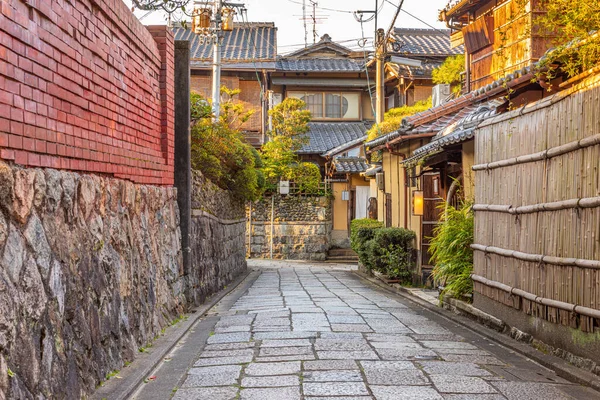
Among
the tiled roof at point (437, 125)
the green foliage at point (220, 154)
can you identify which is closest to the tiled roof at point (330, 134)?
the green foliage at point (220, 154)

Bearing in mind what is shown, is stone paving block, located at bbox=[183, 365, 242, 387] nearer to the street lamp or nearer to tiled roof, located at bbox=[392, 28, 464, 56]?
the street lamp

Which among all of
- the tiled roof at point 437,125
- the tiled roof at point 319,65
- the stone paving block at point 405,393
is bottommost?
the stone paving block at point 405,393

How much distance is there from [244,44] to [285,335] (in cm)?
3248

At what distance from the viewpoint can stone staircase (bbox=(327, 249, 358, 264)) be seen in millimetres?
35688

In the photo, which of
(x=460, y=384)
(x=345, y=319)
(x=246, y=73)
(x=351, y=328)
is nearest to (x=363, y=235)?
(x=345, y=319)

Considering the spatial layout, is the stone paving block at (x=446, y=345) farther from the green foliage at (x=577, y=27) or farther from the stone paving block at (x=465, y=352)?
the green foliage at (x=577, y=27)

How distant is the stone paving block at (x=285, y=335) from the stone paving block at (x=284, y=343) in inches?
9.0

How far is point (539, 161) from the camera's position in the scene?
8.63m

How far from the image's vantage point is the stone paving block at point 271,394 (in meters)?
6.21

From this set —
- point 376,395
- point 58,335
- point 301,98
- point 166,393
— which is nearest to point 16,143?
point 58,335

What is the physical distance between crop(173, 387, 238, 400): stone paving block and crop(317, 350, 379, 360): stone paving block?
5.10 ft

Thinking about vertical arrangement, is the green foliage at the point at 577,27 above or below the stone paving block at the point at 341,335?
above

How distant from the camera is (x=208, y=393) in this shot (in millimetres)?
Answer: 6473

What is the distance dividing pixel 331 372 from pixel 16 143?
3690mm
